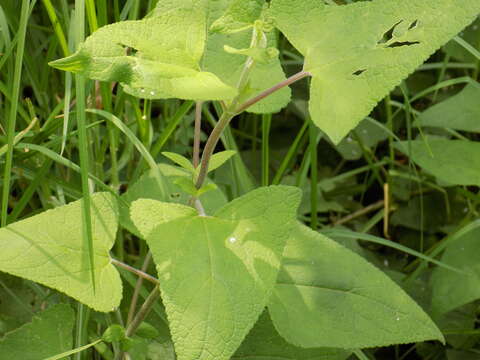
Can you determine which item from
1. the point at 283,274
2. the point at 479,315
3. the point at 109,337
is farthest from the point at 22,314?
the point at 479,315

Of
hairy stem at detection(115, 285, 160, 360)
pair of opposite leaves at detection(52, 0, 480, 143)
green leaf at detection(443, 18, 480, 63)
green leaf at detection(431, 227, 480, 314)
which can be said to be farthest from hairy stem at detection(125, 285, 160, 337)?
green leaf at detection(443, 18, 480, 63)

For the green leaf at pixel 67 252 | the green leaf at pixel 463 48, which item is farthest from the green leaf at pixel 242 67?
the green leaf at pixel 463 48

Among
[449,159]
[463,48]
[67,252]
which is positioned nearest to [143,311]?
[67,252]

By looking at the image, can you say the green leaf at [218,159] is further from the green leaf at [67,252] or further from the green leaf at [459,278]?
the green leaf at [459,278]

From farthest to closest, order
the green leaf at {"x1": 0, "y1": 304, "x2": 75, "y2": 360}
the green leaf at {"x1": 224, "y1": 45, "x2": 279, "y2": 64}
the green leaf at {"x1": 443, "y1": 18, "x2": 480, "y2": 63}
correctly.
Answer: the green leaf at {"x1": 443, "y1": 18, "x2": 480, "y2": 63} → the green leaf at {"x1": 0, "y1": 304, "x2": 75, "y2": 360} → the green leaf at {"x1": 224, "y1": 45, "x2": 279, "y2": 64}

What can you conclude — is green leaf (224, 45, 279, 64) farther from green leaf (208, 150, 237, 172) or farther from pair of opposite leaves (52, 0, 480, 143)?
green leaf (208, 150, 237, 172)

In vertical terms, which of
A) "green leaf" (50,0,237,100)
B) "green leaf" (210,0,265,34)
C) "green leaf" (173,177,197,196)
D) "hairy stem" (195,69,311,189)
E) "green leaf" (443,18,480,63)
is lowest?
"green leaf" (173,177,197,196)

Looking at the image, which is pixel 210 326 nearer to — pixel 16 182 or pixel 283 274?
pixel 283 274
